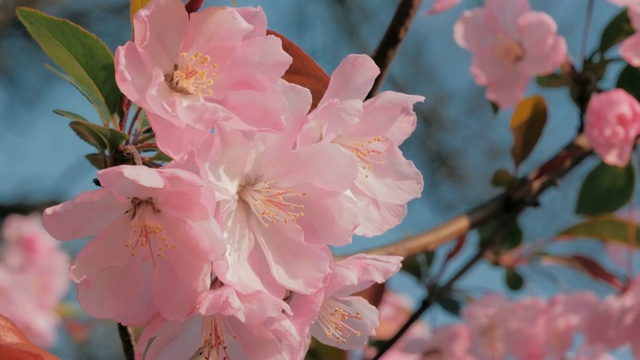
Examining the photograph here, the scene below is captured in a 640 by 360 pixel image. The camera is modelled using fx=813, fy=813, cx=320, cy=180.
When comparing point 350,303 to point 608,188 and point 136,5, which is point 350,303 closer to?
point 136,5

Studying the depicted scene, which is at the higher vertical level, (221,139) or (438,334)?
(221,139)

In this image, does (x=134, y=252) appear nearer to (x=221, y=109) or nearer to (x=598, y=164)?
(x=221, y=109)

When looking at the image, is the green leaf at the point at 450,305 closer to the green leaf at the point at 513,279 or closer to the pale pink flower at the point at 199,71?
the green leaf at the point at 513,279

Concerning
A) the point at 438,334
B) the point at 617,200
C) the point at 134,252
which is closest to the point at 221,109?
the point at 134,252

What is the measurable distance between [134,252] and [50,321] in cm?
219

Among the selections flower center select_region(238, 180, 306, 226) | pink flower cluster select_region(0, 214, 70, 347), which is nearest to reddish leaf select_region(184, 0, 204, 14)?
flower center select_region(238, 180, 306, 226)

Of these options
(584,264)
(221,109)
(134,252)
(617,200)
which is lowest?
(584,264)

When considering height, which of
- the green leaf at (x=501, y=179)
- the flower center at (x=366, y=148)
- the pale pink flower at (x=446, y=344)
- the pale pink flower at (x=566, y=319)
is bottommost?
the pale pink flower at (x=446, y=344)

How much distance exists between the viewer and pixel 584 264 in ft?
4.52

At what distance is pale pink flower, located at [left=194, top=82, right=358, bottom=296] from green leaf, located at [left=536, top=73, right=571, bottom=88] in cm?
82

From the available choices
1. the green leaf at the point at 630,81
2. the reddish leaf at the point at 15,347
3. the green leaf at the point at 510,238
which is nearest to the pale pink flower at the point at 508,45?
the green leaf at the point at 630,81

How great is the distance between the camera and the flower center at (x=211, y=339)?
2.10 feet

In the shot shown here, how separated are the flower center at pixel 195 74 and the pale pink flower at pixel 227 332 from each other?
0.49 ft

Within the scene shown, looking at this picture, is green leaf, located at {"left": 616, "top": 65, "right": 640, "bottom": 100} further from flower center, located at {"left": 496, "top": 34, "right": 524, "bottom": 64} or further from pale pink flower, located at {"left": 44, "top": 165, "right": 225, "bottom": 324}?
pale pink flower, located at {"left": 44, "top": 165, "right": 225, "bottom": 324}
